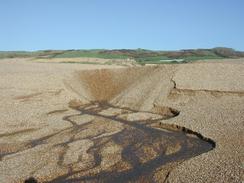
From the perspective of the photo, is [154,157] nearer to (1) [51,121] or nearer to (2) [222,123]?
(2) [222,123]

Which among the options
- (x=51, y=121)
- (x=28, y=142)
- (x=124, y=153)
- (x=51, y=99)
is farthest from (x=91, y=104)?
(x=124, y=153)

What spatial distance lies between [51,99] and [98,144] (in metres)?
12.2

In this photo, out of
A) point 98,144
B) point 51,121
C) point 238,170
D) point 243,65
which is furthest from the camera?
point 243,65

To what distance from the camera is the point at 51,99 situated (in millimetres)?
28547

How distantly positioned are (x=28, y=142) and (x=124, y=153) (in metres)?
5.22

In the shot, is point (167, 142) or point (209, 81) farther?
point (209, 81)

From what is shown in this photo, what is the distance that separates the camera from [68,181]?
12.8 m

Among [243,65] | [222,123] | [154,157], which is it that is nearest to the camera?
[154,157]

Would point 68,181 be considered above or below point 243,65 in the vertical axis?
below

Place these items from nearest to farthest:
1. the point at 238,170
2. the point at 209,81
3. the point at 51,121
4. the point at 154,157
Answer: the point at 238,170 → the point at 154,157 → the point at 51,121 → the point at 209,81

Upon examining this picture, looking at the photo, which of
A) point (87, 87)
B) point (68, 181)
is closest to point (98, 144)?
point (68, 181)

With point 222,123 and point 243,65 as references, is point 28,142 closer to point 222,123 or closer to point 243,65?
point 222,123

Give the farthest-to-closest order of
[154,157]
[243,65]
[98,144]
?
[243,65], [98,144], [154,157]

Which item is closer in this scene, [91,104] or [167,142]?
[167,142]
